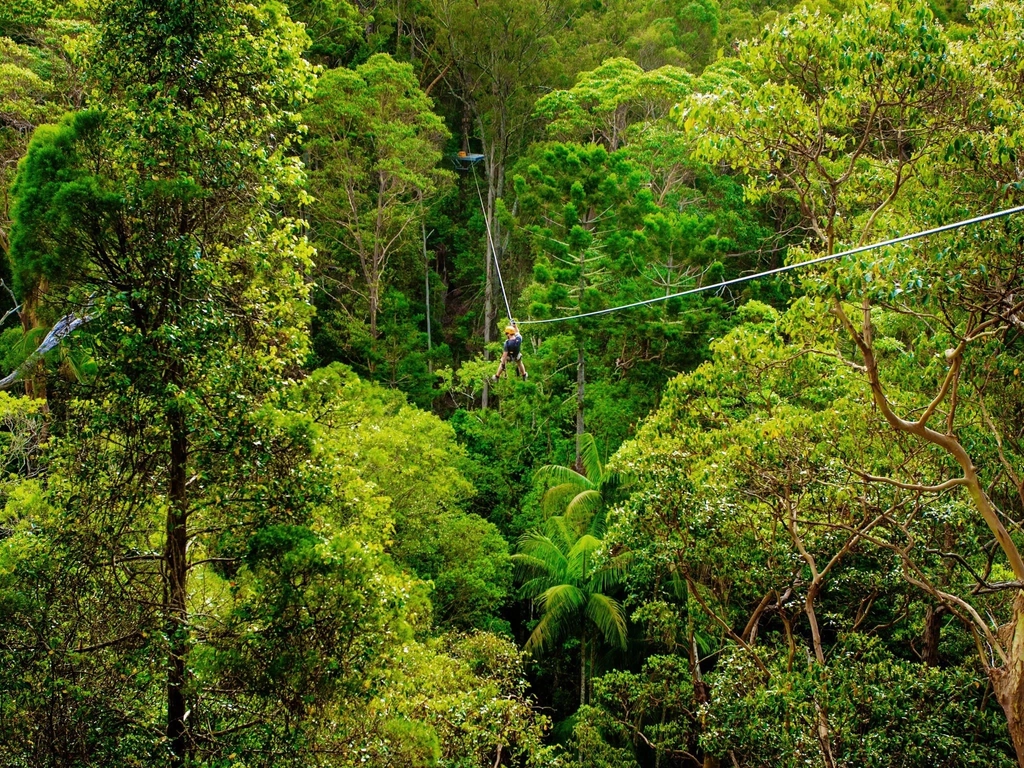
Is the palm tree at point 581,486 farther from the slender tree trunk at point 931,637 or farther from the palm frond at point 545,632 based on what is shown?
the slender tree trunk at point 931,637

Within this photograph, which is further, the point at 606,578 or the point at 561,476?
the point at 561,476

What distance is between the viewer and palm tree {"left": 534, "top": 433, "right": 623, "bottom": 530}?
1477 centimetres

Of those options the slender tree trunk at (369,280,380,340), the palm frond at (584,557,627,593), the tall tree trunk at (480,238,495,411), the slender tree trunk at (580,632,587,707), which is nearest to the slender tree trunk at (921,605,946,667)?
the palm frond at (584,557,627,593)


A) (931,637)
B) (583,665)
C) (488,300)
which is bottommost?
(583,665)

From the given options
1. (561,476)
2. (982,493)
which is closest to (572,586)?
(561,476)

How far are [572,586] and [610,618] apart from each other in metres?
0.82

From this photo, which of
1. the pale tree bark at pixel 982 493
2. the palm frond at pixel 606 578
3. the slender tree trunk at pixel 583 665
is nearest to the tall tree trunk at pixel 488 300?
the palm frond at pixel 606 578

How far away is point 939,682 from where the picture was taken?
6.85m

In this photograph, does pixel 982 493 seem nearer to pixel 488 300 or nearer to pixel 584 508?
pixel 584 508

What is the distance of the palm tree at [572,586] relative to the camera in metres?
13.1

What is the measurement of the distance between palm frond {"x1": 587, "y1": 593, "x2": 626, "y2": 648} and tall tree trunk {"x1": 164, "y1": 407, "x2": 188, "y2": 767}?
8.61 m

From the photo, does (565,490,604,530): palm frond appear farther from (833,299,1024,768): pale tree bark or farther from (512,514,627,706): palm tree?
(833,299,1024,768): pale tree bark

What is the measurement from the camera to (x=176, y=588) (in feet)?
18.1

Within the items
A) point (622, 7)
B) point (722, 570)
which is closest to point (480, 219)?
point (622, 7)
